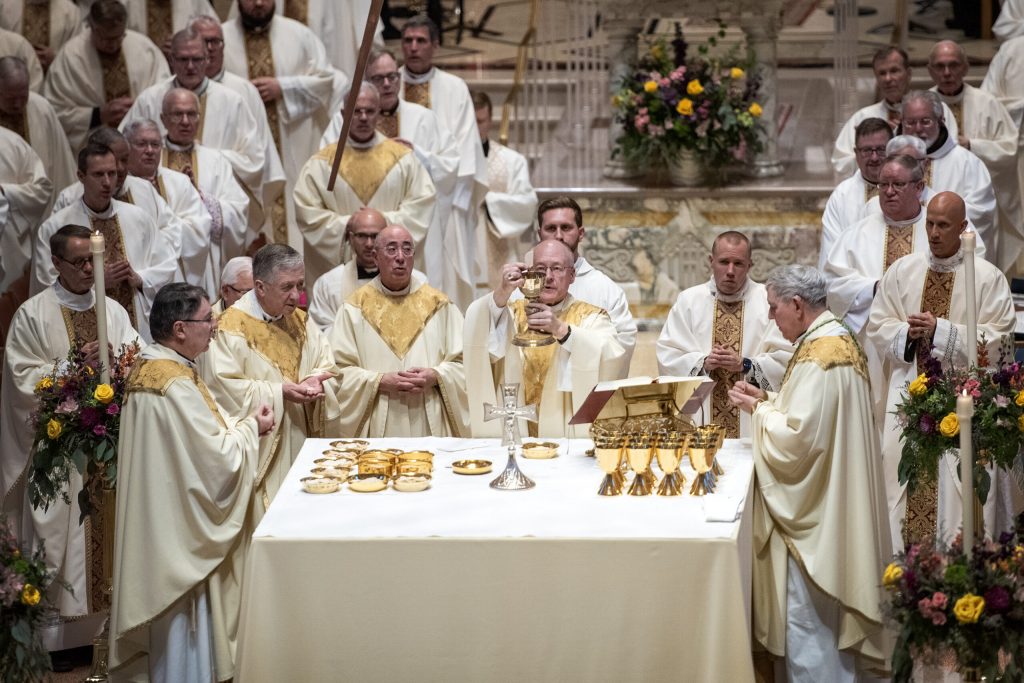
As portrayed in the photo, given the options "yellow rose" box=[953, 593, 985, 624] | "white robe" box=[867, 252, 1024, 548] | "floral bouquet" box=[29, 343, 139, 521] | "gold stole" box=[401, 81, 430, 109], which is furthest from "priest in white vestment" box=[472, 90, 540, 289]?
"yellow rose" box=[953, 593, 985, 624]

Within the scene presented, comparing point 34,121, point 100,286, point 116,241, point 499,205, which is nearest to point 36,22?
point 34,121

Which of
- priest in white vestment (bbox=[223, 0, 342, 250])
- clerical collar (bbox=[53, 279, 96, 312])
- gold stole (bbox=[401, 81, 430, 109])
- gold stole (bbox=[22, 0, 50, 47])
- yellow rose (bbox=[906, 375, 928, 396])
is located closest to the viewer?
yellow rose (bbox=[906, 375, 928, 396])

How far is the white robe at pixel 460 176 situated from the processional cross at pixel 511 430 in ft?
14.9

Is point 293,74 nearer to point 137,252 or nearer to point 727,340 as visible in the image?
point 137,252

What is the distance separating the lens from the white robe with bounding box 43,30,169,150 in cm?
1030

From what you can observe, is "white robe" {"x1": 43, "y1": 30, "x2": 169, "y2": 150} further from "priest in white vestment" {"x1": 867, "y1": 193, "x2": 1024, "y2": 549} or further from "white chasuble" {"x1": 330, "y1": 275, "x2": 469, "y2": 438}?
"priest in white vestment" {"x1": 867, "y1": 193, "x2": 1024, "y2": 549}

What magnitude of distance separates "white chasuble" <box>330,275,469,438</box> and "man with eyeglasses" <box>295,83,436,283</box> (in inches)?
73.0

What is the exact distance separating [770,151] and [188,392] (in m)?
6.89

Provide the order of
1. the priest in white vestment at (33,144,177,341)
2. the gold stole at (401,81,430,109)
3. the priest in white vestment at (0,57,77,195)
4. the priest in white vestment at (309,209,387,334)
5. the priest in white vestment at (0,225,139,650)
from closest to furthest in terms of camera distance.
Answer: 1. the priest in white vestment at (0,225,139,650)
2. the priest in white vestment at (309,209,387,334)
3. the priest in white vestment at (33,144,177,341)
4. the priest in white vestment at (0,57,77,195)
5. the gold stole at (401,81,430,109)

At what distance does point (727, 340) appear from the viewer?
7723mm

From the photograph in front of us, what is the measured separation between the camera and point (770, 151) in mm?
11742

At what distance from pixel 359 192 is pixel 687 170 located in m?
3.12

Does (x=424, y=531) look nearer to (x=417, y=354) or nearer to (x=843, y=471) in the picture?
(x=843, y=471)

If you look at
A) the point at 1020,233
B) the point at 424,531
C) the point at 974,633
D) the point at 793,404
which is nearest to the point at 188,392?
the point at 424,531
